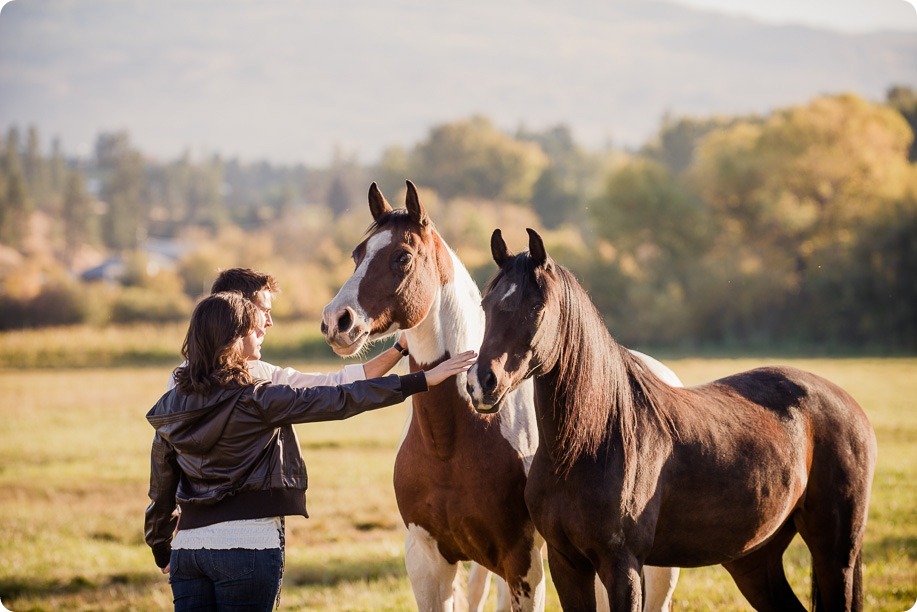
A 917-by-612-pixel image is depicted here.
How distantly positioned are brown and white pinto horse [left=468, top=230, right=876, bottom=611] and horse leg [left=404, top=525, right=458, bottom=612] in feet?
2.61

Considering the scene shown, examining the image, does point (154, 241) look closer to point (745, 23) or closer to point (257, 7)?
point (257, 7)

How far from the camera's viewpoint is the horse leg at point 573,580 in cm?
375

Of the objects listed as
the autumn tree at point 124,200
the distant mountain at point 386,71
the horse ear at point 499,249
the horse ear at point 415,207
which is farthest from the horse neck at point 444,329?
the autumn tree at point 124,200

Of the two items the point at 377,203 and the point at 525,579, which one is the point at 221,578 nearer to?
the point at 525,579

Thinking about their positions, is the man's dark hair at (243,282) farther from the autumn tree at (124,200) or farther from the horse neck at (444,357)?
the autumn tree at (124,200)

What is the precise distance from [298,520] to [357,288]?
7296 millimetres

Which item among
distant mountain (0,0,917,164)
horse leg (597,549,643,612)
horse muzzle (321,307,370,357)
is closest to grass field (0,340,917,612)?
horse leg (597,549,643,612)

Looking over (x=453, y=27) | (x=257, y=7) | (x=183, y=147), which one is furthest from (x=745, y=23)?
(x=183, y=147)

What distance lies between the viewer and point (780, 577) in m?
4.80

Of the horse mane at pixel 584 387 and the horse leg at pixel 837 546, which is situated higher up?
the horse mane at pixel 584 387

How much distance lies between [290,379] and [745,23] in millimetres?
152107

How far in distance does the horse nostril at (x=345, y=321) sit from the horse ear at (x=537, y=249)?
89cm

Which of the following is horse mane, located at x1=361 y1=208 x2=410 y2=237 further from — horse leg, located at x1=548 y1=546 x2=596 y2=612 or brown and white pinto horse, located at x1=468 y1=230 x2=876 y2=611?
horse leg, located at x1=548 y1=546 x2=596 y2=612

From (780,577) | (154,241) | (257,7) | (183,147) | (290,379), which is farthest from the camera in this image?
(183,147)
